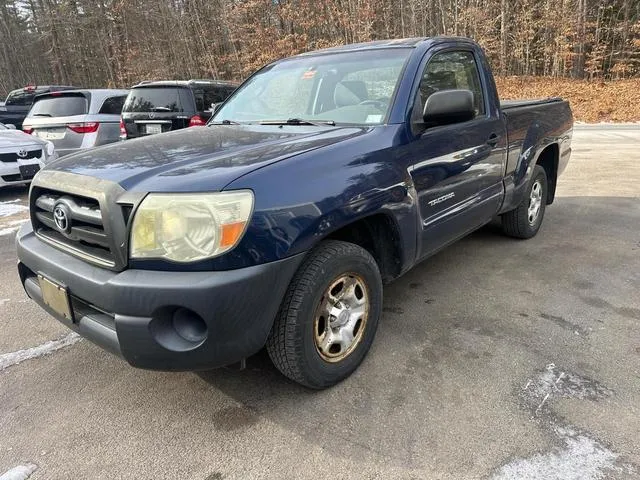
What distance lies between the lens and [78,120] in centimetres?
845

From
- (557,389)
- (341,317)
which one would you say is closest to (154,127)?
(341,317)


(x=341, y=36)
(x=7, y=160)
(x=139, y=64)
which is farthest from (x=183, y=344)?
(x=139, y=64)

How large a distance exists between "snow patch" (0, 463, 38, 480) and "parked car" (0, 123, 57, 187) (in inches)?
253

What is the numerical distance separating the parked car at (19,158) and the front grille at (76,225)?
5.71 metres

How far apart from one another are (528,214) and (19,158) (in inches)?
287

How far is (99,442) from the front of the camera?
2197 millimetres

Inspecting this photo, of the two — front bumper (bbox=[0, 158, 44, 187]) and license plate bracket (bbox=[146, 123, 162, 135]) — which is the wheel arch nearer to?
license plate bracket (bbox=[146, 123, 162, 135])

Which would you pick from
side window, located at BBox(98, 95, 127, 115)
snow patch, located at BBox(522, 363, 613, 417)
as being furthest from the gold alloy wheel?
side window, located at BBox(98, 95, 127, 115)

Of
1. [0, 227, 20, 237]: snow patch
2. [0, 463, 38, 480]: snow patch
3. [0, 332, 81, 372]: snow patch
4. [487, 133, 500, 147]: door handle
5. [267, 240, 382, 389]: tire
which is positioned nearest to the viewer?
[0, 463, 38, 480]: snow patch

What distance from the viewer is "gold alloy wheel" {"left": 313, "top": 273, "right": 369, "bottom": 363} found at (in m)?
2.39

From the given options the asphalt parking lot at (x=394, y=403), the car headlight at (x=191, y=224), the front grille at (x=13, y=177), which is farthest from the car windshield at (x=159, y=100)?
the car headlight at (x=191, y=224)

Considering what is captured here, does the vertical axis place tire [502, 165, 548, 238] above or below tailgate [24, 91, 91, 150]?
below

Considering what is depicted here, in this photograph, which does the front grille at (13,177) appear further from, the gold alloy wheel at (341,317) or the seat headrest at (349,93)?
the gold alloy wheel at (341,317)

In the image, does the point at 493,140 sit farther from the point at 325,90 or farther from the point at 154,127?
the point at 154,127
